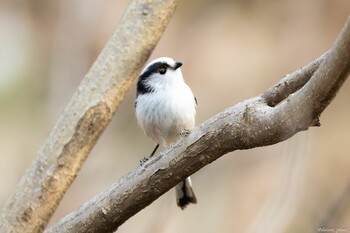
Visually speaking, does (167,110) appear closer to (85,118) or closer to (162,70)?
(162,70)

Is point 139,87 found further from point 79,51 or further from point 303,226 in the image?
point 303,226

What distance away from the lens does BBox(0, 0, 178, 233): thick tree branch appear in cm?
239

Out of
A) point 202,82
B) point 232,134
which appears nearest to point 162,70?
point 232,134

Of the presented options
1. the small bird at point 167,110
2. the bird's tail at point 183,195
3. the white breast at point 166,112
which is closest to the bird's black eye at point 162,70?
the small bird at point 167,110

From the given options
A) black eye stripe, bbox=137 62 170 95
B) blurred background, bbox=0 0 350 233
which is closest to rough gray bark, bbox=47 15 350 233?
black eye stripe, bbox=137 62 170 95

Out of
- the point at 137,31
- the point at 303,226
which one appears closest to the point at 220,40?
the point at 303,226

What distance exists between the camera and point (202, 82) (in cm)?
544

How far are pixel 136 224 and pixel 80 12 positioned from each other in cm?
151

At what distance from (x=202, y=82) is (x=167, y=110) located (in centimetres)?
255

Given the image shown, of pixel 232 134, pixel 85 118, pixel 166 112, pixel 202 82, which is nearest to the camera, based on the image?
pixel 232 134

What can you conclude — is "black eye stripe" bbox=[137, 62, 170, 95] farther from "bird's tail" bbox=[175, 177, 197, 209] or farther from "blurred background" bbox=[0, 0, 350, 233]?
"blurred background" bbox=[0, 0, 350, 233]

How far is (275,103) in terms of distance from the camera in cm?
185

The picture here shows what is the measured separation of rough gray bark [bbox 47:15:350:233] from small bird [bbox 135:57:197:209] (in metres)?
0.80

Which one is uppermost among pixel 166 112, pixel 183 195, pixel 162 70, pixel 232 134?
pixel 162 70
